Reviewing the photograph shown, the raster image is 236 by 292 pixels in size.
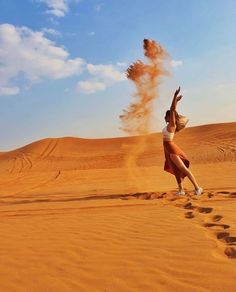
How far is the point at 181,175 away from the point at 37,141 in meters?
37.2

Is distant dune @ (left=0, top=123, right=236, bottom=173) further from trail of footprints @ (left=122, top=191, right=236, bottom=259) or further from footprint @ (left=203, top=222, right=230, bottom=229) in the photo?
footprint @ (left=203, top=222, right=230, bottom=229)

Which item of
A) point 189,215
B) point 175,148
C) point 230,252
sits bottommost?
point 230,252

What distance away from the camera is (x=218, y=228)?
17.6 ft

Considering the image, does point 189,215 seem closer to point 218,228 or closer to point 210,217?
point 210,217

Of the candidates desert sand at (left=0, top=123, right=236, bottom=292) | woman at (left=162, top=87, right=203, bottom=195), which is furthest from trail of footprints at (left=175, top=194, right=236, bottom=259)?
woman at (left=162, top=87, right=203, bottom=195)

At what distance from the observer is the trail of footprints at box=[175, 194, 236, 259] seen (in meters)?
4.32

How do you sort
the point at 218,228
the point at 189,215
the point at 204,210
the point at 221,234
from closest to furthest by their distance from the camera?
the point at 221,234
the point at 218,228
the point at 189,215
the point at 204,210

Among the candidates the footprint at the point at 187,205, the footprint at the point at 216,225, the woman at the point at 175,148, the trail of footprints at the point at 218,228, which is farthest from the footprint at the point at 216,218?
the woman at the point at 175,148

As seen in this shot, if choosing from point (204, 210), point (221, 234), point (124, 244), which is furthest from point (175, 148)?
point (124, 244)

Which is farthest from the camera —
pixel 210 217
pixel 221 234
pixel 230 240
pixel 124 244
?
pixel 210 217

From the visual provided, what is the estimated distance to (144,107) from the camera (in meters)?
12.6

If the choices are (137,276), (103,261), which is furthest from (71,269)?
(137,276)

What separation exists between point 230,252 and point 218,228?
1.21 meters

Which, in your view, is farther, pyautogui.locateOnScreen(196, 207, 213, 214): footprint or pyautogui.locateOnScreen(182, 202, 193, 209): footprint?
pyautogui.locateOnScreen(182, 202, 193, 209): footprint
